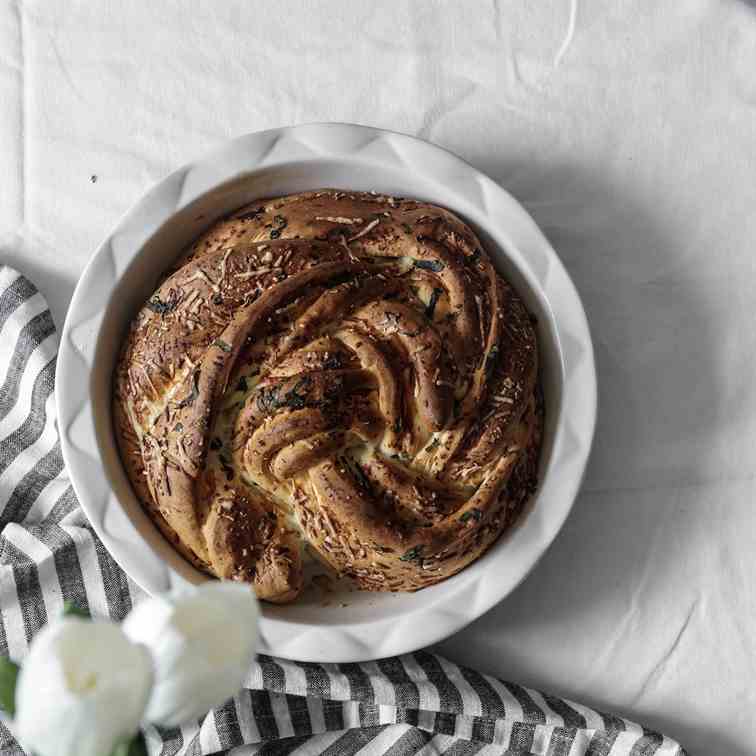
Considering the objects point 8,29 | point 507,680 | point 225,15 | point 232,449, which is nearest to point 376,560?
point 232,449

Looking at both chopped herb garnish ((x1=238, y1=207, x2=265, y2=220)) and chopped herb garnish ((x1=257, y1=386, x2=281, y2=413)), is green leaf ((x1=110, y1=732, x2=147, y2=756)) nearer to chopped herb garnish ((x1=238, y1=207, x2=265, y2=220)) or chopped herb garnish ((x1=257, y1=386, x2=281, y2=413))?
chopped herb garnish ((x1=257, y1=386, x2=281, y2=413))

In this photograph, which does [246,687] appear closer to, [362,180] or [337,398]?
[337,398]

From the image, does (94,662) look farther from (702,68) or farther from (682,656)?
(702,68)

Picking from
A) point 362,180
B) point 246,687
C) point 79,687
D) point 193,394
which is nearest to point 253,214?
point 362,180

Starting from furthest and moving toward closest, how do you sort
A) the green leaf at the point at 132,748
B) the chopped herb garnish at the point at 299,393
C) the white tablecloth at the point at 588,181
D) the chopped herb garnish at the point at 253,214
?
the white tablecloth at the point at 588,181 < the chopped herb garnish at the point at 253,214 < the chopped herb garnish at the point at 299,393 < the green leaf at the point at 132,748

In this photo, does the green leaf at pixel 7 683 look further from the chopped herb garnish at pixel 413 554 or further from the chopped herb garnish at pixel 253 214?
the chopped herb garnish at pixel 253 214

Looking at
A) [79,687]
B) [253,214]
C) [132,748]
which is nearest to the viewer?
[79,687]

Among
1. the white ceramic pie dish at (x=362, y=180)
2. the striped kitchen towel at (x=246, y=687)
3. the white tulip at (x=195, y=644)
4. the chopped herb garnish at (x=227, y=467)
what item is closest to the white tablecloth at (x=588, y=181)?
the striped kitchen towel at (x=246, y=687)
